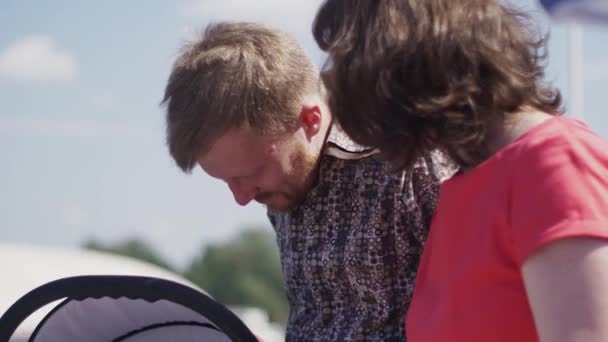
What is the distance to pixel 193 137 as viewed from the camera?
246 cm

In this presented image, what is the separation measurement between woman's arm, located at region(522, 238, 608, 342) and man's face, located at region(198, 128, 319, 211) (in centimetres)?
107

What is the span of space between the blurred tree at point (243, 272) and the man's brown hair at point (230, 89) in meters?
53.1

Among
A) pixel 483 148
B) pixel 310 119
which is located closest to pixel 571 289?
pixel 483 148

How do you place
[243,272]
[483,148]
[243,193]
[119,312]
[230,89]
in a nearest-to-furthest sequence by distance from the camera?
[483,148] → [230,89] → [243,193] → [119,312] → [243,272]

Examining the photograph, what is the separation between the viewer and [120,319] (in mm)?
2703

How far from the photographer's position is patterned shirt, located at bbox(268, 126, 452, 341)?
7.84 ft

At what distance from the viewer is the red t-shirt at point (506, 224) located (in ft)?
5.08

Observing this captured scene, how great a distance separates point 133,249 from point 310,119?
59102 millimetres

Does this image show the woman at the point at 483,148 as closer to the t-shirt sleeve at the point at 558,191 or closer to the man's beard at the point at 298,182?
the t-shirt sleeve at the point at 558,191

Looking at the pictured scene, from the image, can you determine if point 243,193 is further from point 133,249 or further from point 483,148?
point 133,249

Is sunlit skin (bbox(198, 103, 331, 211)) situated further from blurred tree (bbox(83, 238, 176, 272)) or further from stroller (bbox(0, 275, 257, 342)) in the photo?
blurred tree (bbox(83, 238, 176, 272))

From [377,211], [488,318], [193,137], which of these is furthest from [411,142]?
[193,137]

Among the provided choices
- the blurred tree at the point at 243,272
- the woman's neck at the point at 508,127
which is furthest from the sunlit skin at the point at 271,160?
the blurred tree at the point at 243,272

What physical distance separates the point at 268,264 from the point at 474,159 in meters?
57.3
